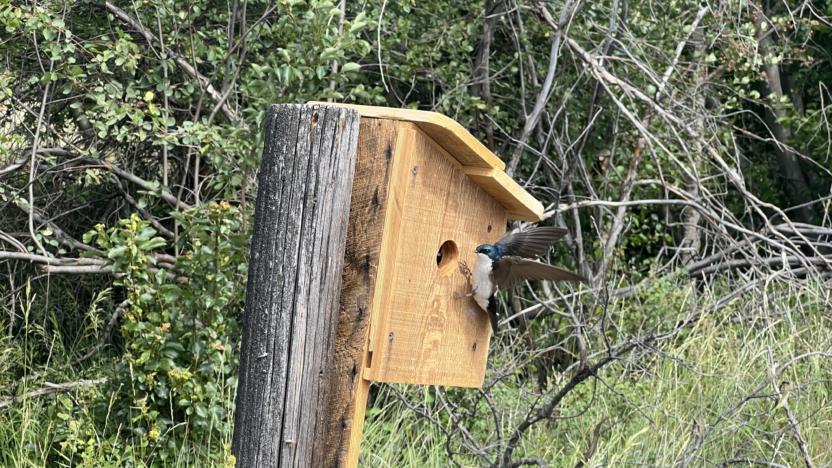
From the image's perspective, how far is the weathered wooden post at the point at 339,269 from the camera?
2.66m

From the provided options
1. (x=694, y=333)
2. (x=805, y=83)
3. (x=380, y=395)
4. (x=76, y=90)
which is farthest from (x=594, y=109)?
Result: (x=76, y=90)

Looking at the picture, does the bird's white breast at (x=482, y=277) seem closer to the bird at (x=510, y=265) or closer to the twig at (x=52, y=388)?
the bird at (x=510, y=265)

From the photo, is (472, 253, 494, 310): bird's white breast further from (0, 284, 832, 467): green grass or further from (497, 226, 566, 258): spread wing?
(0, 284, 832, 467): green grass

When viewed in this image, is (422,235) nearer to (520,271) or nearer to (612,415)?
(520,271)

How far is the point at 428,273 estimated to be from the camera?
3.04m

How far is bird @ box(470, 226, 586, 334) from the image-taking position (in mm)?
3188

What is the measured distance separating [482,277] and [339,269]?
593mm

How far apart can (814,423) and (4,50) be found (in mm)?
4416

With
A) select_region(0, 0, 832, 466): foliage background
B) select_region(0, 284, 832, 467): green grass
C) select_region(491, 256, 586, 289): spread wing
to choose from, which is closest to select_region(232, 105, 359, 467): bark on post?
select_region(491, 256, 586, 289): spread wing

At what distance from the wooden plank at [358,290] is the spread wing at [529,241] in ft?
→ 1.98

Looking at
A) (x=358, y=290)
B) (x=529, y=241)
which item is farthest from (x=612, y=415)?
(x=358, y=290)

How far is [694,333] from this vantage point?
20.2 feet

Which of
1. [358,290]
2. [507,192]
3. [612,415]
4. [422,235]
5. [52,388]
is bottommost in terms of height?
[52,388]

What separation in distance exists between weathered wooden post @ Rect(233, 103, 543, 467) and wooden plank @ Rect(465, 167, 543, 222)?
2cm
